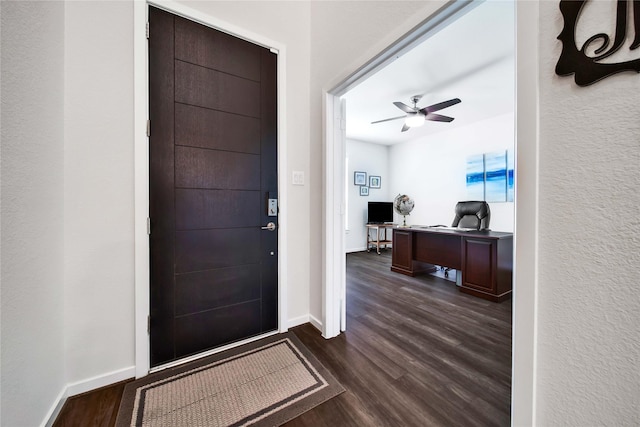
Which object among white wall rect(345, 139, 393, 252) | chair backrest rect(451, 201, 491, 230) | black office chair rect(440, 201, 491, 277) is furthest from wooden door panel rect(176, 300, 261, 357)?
white wall rect(345, 139, 393, 252)

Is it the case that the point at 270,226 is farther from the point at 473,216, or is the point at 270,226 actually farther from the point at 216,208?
the point at 473,216

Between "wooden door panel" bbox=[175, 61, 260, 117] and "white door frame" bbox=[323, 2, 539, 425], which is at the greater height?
"wooden door panel" bbox=[175, 61, 260, 117]

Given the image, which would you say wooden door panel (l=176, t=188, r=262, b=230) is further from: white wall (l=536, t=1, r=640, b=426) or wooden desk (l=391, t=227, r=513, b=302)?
wooden desk (l=391, t=227, r=513, b=302)

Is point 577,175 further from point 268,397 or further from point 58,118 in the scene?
point 58,118

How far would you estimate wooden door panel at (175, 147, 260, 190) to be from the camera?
160 cm

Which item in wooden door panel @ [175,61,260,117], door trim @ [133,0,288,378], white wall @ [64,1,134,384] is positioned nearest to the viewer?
white wall @ [64,1,134,384]

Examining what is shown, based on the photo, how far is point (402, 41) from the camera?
132cm

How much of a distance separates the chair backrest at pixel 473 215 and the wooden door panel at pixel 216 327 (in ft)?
10.9

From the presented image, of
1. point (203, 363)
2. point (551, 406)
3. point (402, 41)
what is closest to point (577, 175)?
point (551, 406)

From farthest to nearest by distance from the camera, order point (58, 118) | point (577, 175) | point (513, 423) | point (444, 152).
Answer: point (444, 152) → point (58, 118) → point (513, 423) → point (577, 175)

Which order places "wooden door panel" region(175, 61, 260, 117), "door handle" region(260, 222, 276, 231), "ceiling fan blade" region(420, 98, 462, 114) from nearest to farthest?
"wooden door panel" region(175, 61, 260, 117) → "door handle" region(260, 222, 276, 231) → "ceiling fan blade" region(420, 98, 462, 114)

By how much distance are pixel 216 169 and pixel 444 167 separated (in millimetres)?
4909

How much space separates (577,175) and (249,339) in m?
2.06

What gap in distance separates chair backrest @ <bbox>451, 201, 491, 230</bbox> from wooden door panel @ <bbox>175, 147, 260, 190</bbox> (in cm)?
331
